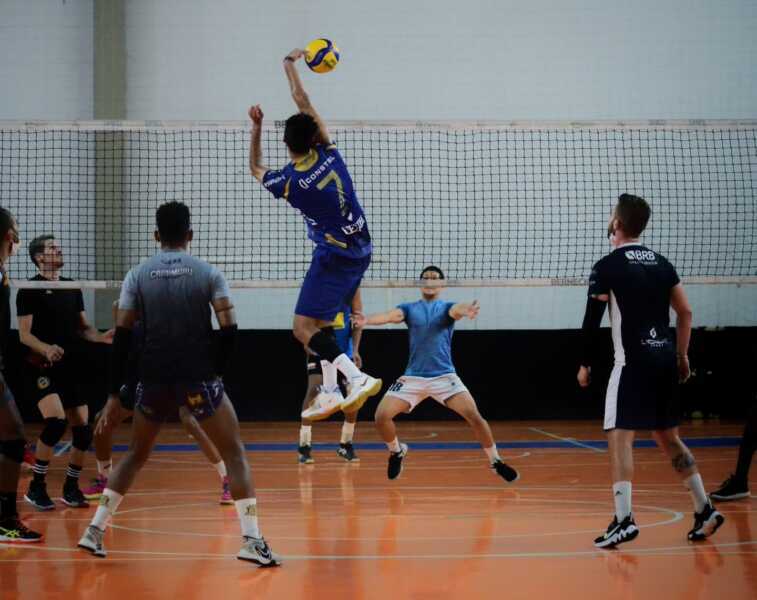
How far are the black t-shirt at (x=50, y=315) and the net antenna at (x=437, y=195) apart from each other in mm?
7243

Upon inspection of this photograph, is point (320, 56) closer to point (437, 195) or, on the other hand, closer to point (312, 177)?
point (312, 177)

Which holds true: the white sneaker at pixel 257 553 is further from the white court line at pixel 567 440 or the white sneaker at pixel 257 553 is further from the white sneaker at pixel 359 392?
the white court line at pixel 567 440

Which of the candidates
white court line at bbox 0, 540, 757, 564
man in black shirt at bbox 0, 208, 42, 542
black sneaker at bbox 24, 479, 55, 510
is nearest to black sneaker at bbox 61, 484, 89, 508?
black sneaker at bbox 24, 479, 55, 510

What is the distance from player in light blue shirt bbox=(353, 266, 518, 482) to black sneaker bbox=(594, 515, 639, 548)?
286 centimetres

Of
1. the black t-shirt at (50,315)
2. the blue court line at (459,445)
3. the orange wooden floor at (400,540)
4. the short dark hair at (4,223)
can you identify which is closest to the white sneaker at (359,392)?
the orange wooden floor at (400,540)

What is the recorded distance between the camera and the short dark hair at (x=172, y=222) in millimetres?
6277

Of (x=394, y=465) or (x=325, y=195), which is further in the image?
(x=394, y=465)

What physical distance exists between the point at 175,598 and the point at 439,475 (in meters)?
5.60

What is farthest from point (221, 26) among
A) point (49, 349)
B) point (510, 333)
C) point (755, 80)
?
point (49, 349)

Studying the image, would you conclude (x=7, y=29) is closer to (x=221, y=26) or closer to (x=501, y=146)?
(x=221, y=26)

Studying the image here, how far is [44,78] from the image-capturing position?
58.0 ft

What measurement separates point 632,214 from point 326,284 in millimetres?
2117

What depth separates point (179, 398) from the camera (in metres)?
6.16

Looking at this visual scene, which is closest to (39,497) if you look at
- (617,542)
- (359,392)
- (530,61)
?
(359,392)
